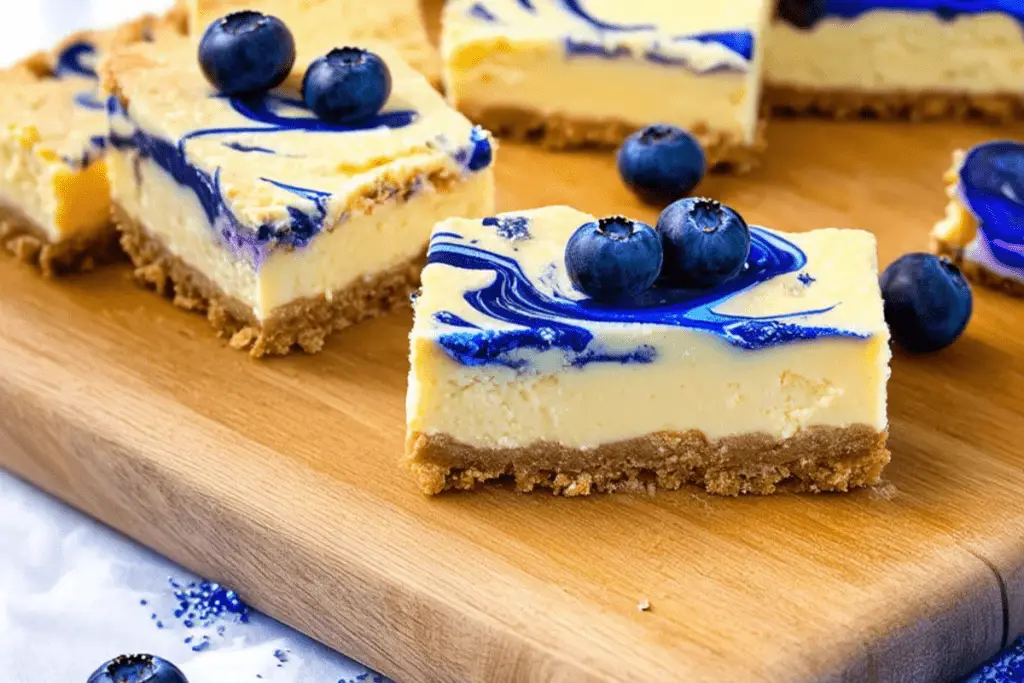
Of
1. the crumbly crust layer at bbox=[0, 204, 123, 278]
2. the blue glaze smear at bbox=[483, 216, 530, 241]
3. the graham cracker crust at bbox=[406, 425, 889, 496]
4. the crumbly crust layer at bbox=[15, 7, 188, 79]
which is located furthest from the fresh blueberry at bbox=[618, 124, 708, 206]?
the crumbly crust layer at bbox=[15, 7, 188, 79]

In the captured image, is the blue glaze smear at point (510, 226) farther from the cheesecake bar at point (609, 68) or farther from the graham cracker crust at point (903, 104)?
the graham cracker crust at point (903, 104)

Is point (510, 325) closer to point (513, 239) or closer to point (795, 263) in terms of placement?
point (513, 239)

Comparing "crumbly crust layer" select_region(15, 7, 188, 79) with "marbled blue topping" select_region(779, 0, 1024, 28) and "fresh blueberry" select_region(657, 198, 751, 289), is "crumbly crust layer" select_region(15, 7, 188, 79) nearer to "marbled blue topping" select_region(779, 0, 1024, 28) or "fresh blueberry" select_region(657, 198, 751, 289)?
"marbled blue topping" select_region(779, 0, 1024, 28)

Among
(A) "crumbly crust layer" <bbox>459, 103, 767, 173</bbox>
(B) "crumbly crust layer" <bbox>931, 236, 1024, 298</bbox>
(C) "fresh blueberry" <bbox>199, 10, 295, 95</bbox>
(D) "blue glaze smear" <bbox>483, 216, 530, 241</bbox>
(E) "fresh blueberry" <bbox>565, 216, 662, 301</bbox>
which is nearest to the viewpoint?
(E) "fresh blueberry" <bbox>565, 216, 662, 301</bbox>

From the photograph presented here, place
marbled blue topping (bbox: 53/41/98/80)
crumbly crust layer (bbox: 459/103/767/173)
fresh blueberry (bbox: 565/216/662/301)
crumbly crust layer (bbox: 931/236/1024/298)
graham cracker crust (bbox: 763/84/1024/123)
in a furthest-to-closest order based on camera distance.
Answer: graham cracker crust (bbox: 763/84/1024/123) → crumbly crust layer (bbox: 459/103/767/173) → marbled blue topping (bbox: 53/41/98/80) → crumbly crust layer (bbox: 931/236/1024/298) → fresh blueberry (bbox: 565/216/662/301)

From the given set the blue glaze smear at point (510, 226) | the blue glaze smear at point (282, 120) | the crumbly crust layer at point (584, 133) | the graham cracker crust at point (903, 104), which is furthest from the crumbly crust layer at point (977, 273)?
the blue glaze smear at point (282, 120)

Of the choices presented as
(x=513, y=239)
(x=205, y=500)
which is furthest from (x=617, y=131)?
(x=205, y=500)
